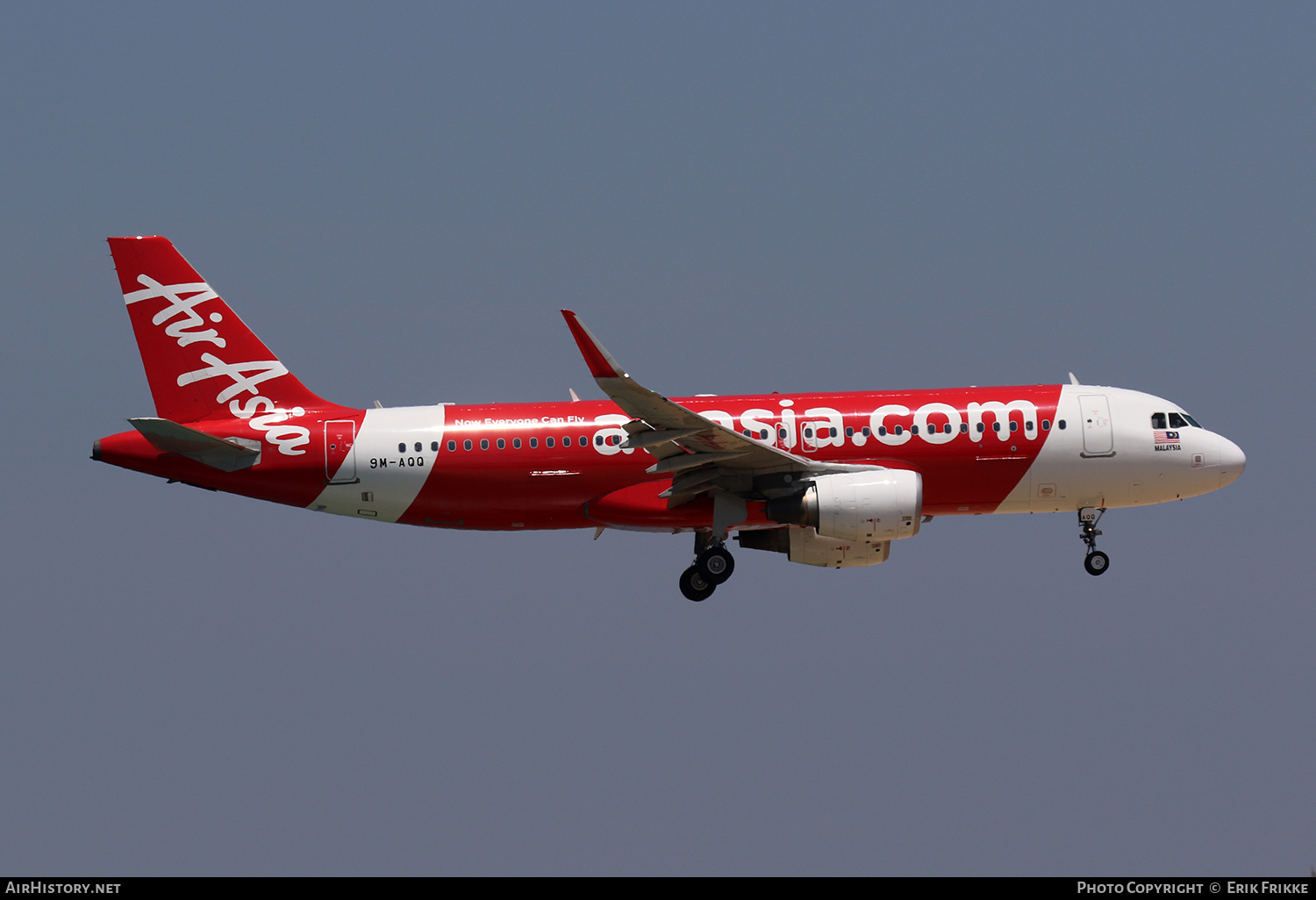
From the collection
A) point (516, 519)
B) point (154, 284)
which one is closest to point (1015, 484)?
point (516, 519)

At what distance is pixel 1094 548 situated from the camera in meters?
45.0

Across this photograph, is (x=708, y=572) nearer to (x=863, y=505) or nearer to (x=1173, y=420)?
(x=863, y=505)

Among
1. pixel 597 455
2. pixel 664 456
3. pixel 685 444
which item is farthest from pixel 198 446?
pixel 685 444

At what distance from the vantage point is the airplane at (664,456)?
4228 centimetres

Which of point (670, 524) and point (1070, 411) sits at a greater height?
point (1070, 411)

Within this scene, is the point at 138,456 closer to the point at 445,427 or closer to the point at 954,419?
the point at 445,427

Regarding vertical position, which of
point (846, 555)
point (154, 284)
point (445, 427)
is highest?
point (154, 284)

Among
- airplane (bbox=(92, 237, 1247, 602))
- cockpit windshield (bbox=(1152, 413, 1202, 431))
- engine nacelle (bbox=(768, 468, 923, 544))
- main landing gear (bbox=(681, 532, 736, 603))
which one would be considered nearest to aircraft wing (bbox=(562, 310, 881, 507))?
airplane (bbox=(92, 237, 1247, 602))

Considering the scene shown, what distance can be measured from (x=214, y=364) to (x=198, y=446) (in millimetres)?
2912

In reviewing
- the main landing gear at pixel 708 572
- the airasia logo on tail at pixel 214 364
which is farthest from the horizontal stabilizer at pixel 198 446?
the main landing gear at pixel 708 572

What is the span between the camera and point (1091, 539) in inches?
1766

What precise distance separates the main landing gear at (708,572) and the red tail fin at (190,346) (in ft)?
34.7

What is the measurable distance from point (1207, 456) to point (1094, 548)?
3733 millimetres

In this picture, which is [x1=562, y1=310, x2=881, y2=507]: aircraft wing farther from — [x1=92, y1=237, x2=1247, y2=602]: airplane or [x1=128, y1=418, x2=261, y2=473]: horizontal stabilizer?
[x1=128, y1=418, x2=261, y2=473]: horizontal stabilizer
